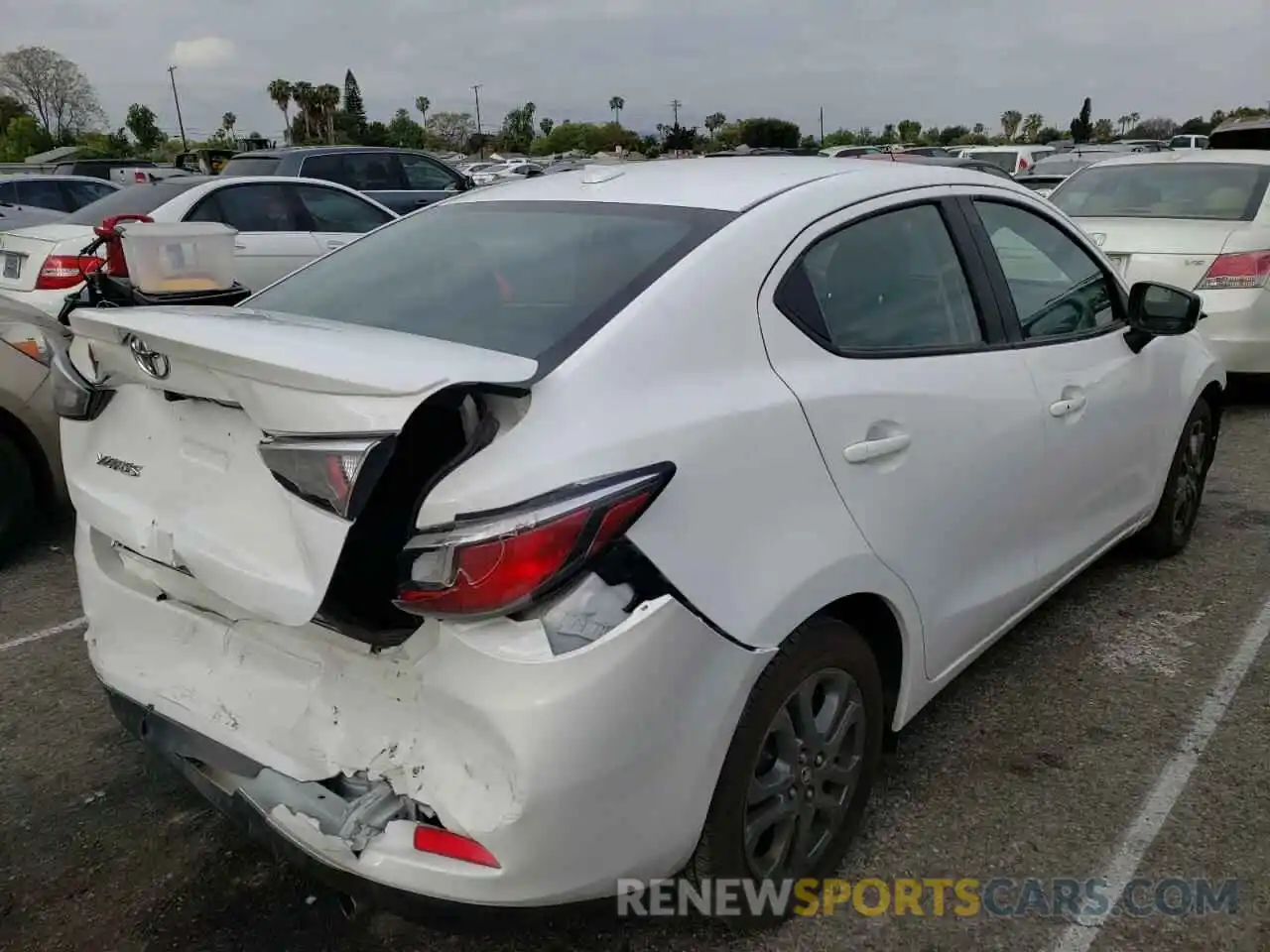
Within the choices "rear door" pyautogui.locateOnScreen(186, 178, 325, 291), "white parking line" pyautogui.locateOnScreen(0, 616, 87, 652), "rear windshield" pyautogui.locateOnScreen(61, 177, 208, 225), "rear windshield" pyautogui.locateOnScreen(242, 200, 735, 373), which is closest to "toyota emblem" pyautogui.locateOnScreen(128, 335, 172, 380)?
"rear windshield" pyautogui.locateOnScreen(242, 200, 735, 373)

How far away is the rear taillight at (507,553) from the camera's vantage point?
175 cm

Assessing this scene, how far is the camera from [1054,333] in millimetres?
3281

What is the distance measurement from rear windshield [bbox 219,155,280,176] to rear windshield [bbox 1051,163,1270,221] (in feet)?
23.1

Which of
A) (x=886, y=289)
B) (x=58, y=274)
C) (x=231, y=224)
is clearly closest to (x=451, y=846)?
(x=886, y=289)

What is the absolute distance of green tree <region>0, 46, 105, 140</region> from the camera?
7881 centimetres

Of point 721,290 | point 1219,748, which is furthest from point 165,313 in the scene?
point 1219,748

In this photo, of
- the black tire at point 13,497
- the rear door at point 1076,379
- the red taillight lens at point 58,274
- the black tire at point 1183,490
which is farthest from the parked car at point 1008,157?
the black tire at point 13,497

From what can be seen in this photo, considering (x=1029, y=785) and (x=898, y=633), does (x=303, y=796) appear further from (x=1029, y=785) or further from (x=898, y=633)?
(x=1029, y=785)

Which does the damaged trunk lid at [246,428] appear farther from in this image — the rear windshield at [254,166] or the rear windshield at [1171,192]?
the rear windshield at [254,166]

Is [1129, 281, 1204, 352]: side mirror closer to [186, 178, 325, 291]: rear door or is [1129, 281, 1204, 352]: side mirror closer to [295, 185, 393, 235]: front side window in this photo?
[186, 178, 325, 291]: rear door

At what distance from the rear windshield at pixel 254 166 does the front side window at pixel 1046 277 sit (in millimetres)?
8191

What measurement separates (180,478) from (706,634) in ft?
3.61

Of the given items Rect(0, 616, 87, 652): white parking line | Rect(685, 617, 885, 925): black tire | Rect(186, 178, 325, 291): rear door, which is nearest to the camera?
Rect(685, 617, 885, 925): black tire

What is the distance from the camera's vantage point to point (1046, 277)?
3.43m
